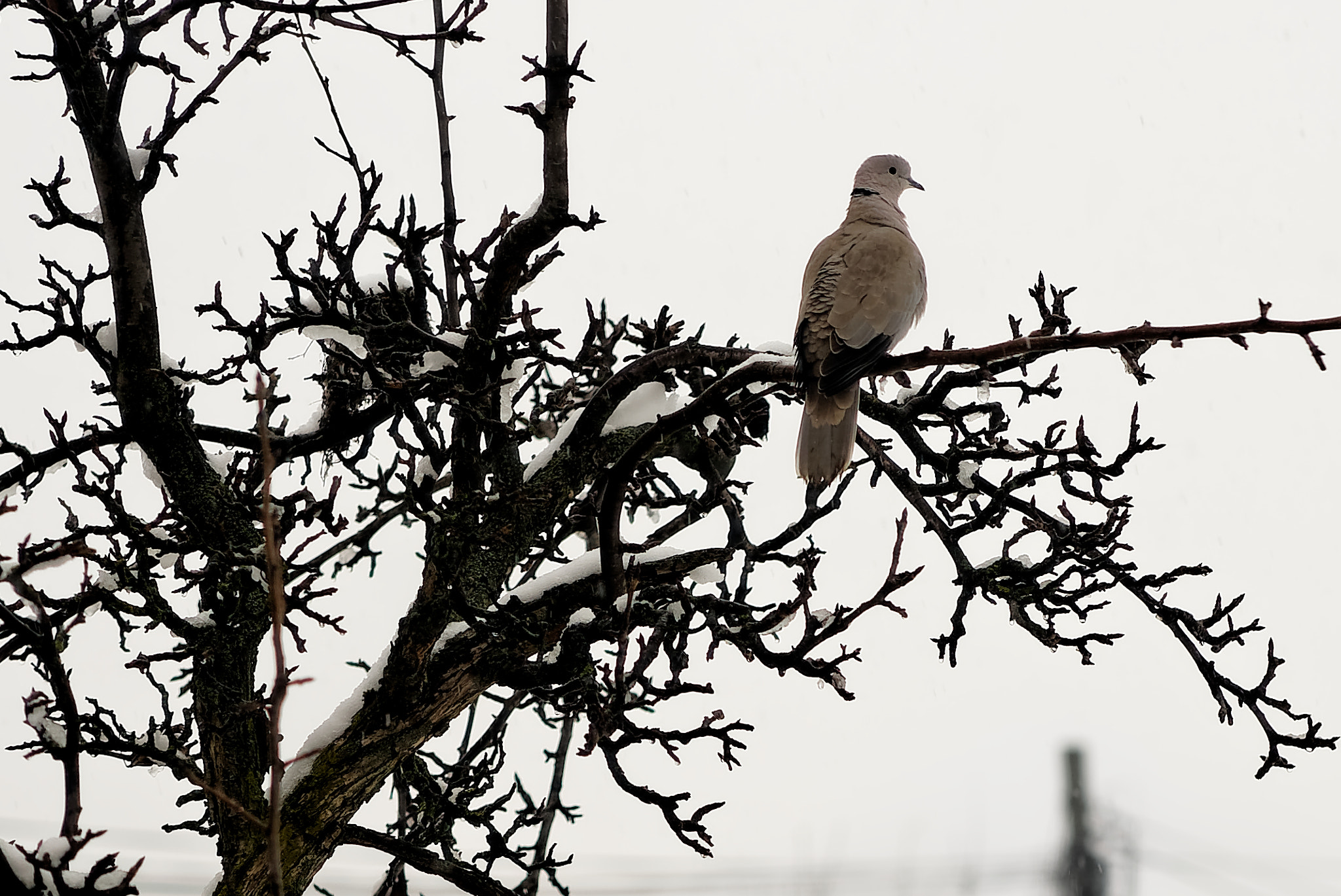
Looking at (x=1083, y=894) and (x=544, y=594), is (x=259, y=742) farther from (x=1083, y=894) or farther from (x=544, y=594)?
(x=1083, y=894)

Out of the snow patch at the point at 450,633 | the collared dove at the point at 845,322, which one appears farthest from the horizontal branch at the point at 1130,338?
the snow patch at the point at 450,633

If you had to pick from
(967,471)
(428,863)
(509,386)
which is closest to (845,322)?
(967,471)

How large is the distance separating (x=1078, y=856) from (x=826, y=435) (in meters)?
2.11

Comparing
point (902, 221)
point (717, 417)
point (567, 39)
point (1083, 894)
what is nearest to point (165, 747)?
point (717, 417)

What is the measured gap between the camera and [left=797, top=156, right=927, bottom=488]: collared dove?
11.4ft

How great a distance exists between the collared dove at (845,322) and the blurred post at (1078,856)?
1824 millimetres

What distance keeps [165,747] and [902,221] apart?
150 inches

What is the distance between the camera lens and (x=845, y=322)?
11.9 ft

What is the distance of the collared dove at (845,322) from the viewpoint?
137 inches

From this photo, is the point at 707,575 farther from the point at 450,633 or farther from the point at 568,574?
the point at 450,633

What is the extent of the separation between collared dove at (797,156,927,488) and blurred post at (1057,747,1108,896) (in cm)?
182

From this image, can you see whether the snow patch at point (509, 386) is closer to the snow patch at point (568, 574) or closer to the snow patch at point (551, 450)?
the snow patch at point (551, 450)

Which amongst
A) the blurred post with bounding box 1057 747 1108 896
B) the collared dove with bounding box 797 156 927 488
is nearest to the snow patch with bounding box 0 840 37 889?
the collared dove with bounding box 797 156 927 488

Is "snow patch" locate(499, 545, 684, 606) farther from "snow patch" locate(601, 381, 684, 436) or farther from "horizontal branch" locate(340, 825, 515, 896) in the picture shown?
"horizontal branch" locate(340, 825, 515, 896)
